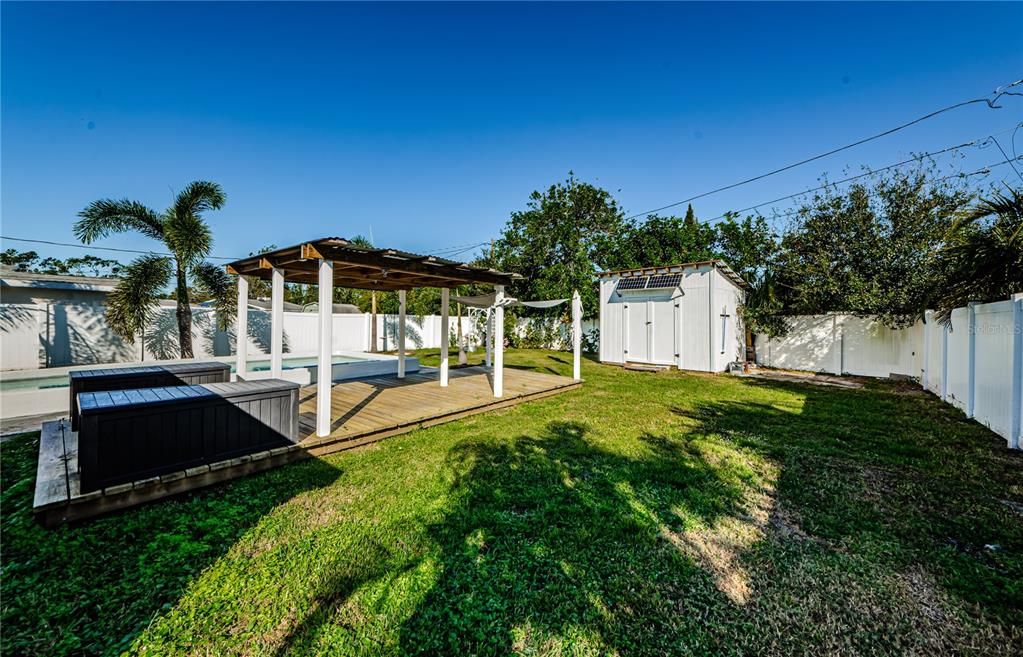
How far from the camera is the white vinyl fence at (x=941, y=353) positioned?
4.69 meters

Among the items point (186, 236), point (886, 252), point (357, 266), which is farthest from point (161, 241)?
point (886, 252)

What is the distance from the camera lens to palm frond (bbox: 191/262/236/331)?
33.3 feet

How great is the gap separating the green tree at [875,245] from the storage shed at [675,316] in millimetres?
1975

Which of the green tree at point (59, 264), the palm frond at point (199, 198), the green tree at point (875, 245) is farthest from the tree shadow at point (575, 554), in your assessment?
the green tree at point (59, 264)

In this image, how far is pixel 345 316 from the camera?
55.9ft

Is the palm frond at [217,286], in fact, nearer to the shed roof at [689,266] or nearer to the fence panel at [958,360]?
the shed roof at [689,266]

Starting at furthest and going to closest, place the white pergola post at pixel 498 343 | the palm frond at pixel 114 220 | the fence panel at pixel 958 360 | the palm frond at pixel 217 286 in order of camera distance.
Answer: the palm frond at pixel 217 286
the palm frond at pixel 114 220
the white pergola post at pixel 498 343
the fence panel at pixel 958 360

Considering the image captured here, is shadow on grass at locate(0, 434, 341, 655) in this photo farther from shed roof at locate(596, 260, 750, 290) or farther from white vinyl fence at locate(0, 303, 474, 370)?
shed roof at locate(596, 260, 750, 290)

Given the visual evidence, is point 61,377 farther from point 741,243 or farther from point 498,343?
point 741,243

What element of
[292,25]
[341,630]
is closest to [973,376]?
[341,630]

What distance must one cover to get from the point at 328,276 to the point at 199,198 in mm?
8081

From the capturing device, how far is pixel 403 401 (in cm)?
667

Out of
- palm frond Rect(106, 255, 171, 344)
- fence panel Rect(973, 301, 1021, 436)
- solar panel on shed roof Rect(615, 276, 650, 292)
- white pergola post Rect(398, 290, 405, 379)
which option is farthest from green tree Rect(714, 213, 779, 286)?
palm frond Rect(106, 255, 171, 344)

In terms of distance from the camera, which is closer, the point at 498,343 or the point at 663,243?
the point at 498,343
